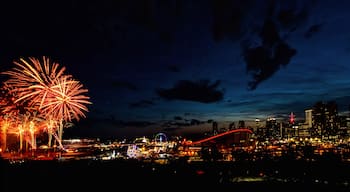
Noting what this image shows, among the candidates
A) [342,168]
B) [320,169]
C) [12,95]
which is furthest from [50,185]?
[342,168]

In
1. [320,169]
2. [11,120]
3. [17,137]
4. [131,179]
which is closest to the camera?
[131,179]

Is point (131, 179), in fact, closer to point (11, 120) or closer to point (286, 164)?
point (286, 164)

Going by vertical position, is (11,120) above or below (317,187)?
above

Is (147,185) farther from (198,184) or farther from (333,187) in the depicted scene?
(333,187)

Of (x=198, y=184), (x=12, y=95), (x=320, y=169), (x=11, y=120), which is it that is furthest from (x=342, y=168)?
(x=11, y=120)

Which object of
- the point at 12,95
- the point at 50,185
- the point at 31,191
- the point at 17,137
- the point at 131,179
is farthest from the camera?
the point at 17,137

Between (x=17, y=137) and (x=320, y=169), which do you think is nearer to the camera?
(x=320, y=169)

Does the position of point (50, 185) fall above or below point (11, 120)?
below

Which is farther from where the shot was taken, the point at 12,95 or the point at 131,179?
the point at 12,95

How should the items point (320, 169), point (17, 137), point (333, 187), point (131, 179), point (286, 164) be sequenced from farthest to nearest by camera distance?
point (17, 137) → point (286, 164) → point (320, 169) → point (131, 179) → point (333, 187)
